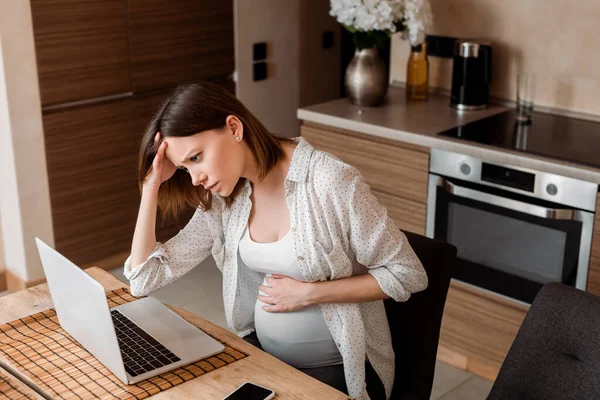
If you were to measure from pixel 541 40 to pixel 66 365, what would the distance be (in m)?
2.26

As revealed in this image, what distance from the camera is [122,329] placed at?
180 centimetres

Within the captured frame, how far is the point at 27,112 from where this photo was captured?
11.3 feet

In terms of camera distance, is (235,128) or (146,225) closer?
(235,128)

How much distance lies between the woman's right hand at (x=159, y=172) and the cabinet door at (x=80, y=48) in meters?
1.83

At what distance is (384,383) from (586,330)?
535mm

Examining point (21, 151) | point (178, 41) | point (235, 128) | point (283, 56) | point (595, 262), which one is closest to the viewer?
point (235, 128)

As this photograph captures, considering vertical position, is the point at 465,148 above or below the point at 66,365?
above

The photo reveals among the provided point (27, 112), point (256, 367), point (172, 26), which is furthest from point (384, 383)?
point (172, 26)

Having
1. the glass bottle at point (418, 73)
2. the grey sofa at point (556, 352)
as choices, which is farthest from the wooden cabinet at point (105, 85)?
the grey sofa at point (556, 352)

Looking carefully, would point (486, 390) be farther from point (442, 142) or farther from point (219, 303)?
point (219, 303)

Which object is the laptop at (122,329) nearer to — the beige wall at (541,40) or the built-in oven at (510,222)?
the built-in oven at (510,222)

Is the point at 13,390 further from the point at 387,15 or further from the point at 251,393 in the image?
the point at 387,15

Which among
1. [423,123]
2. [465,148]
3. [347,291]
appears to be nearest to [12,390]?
[347,291]

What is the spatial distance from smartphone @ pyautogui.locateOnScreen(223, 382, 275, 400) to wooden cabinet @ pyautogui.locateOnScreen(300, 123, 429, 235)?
1569 mm
